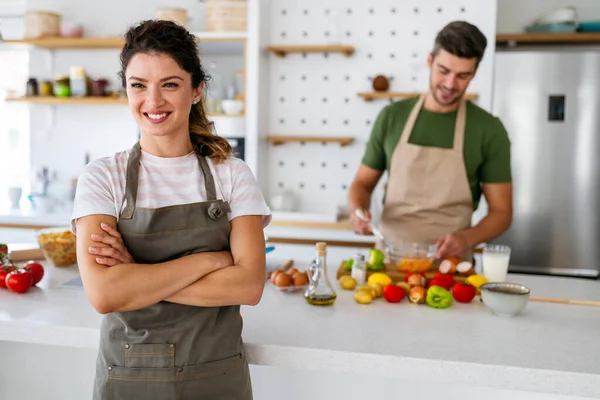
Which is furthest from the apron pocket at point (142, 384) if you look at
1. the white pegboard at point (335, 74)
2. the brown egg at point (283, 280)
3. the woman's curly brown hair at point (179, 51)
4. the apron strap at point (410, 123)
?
the white pegboard at point (335, 74)

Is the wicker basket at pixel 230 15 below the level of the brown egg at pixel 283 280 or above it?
above

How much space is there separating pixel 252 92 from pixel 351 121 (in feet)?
2.22

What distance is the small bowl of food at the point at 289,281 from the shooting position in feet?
6.20

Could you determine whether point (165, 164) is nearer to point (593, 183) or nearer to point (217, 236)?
point (217, 236)

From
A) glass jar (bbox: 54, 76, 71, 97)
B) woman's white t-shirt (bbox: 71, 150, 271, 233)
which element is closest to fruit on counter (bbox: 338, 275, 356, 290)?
woman's white t-shirt (bbox: 71, 150, 271, 233)

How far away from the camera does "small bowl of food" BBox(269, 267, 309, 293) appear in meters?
1.89

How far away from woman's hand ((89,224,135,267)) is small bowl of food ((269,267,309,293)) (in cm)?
64

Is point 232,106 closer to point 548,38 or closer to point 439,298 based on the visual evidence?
point 548,38

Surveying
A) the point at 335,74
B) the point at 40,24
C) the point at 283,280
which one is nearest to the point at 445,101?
the point at 283,280

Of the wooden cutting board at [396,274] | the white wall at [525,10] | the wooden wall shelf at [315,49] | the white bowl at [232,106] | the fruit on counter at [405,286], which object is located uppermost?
the white wall at [525,10]

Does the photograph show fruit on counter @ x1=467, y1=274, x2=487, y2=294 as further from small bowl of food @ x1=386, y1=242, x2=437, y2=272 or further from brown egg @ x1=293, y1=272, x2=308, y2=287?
brown egg @ x1=293, y1=272, x2=308, y2=287

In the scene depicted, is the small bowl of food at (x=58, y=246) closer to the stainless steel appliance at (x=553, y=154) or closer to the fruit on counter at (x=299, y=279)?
the fruit on counter at (x=299, y=279)

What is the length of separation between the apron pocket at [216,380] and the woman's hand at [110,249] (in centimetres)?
27

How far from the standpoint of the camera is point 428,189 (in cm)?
260
